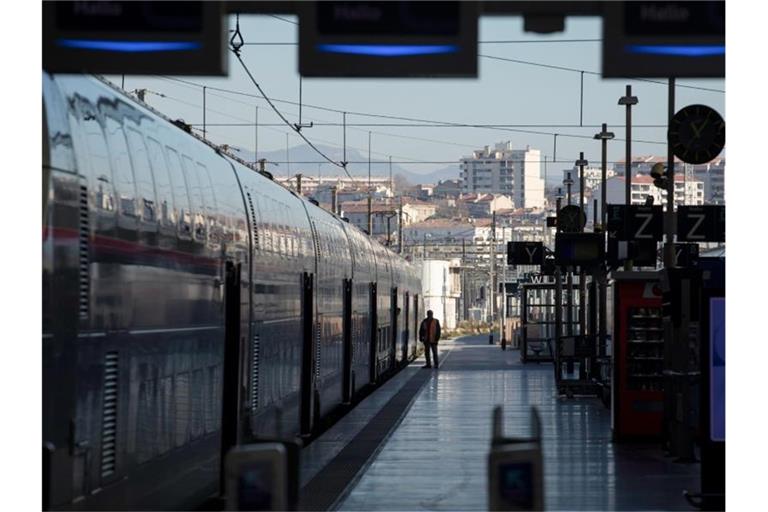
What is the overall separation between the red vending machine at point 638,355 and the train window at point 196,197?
924cm

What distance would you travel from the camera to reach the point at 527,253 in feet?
139

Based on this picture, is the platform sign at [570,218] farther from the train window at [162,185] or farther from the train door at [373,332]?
the train window at [162,185]

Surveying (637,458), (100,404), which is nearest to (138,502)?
(100,404)

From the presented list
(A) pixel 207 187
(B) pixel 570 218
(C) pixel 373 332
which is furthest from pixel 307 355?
(B) pixel 570 218

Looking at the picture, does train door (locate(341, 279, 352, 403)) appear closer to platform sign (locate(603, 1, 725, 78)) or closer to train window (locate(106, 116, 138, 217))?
train window (locate(106, 116, 138, 217))

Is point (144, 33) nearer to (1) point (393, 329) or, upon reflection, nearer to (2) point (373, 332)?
(2) point (373, 332)

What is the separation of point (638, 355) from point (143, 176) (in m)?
12.3

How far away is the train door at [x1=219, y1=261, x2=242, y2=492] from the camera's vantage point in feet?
50.0

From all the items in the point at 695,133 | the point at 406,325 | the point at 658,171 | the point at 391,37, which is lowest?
the point at 406,325

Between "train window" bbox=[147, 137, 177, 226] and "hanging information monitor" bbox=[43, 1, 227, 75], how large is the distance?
2.08 meters

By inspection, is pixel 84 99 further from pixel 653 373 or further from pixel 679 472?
pixel 653 373

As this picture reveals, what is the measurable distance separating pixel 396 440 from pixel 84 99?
568 inches

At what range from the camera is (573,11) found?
10086 millimetres

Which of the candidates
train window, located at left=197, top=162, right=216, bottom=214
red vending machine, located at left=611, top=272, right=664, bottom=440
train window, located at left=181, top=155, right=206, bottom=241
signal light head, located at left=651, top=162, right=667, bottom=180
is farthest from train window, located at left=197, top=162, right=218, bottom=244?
signal light head, located at left=651, top=162, right=667, bottom=180
